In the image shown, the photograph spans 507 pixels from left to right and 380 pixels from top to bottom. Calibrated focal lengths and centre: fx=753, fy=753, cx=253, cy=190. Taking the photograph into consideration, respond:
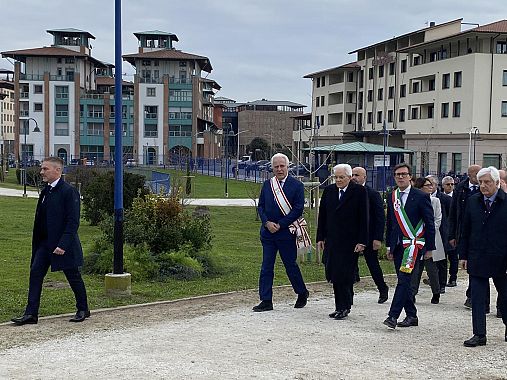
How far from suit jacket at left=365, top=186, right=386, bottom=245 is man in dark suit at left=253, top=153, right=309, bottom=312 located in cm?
119

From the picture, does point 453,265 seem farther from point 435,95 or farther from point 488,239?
point 435,95

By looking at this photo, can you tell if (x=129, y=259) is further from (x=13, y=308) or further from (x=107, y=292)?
(x=13, y=308)

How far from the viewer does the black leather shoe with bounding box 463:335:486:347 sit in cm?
788

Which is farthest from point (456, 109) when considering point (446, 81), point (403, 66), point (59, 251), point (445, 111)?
point (59, 251)

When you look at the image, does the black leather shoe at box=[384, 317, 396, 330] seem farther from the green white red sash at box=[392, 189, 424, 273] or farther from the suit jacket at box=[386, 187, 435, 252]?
the suit jacket at box=[386, 187, 435, 252]

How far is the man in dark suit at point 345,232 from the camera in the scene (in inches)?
362

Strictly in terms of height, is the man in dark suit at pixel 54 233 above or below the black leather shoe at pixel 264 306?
above

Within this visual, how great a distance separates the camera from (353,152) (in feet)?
188

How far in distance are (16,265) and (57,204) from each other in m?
5.55

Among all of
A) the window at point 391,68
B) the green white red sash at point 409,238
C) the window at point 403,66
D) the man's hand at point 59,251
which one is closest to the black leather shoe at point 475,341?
the green white red sash at point 409,238

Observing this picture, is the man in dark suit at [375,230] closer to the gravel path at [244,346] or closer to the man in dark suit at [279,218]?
the gravel path at [244,346]

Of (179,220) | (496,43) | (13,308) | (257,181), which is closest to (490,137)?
(496,43)

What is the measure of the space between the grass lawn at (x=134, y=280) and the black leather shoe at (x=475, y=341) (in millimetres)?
4240

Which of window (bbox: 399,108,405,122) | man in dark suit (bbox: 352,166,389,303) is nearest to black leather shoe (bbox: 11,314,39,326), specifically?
man in dark suit (bbox: 352,166,389,303)
